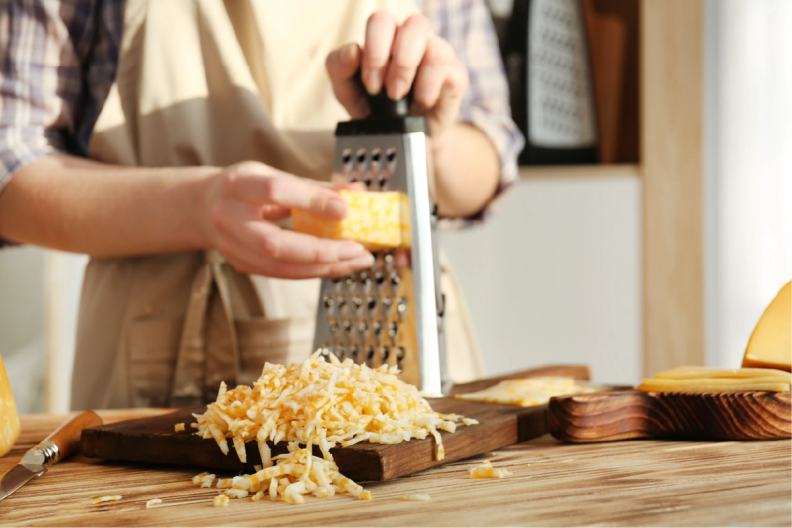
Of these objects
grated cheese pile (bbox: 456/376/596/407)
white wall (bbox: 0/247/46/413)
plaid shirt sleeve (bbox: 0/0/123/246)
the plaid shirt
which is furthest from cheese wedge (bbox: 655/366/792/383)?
white wall (bbox: 0/247/46/413)

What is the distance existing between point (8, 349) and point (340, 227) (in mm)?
1826

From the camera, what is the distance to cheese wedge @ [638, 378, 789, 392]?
791mm

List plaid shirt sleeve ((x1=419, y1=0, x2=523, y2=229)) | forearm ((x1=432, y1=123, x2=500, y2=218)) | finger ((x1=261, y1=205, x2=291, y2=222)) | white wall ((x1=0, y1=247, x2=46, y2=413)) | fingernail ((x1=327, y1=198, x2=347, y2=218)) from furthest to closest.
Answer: white wall ((x1=0, y1=247, x2=46, y2=413))
plaid shirt sleeve ((x1=419, y1=0, x2=523, y2=229))
forearm ((x1=432, y1=123, x2=500, y2=218))
finger ((x1=261, y1=205, x2=291, y2=222))
fingernail ((x1=327, y1=198, x2=347, y2=218))

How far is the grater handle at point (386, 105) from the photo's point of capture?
0.99 m

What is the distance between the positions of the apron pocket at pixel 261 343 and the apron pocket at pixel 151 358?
0.10 m

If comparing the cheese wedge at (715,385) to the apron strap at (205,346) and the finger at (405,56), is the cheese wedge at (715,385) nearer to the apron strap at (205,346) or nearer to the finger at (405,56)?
the finger at (405,56)

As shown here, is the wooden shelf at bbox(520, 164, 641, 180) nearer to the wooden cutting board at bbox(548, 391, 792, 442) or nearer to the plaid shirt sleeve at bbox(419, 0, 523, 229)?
the plaid shirt sleeve at bbox(419, 0, 523, 229)

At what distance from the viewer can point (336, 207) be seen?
878mm

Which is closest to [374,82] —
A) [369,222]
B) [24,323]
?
[369,222]

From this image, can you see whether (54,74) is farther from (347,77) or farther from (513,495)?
(513,495)

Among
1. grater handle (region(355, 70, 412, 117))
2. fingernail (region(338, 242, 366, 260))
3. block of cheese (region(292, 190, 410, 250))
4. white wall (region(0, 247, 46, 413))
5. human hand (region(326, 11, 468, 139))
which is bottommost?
white wall (region(0, 247, 46, 413))

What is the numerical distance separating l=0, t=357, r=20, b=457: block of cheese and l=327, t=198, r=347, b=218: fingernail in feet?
1.19

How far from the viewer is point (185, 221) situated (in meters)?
1.04

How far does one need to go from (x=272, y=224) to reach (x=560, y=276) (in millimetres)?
1483
